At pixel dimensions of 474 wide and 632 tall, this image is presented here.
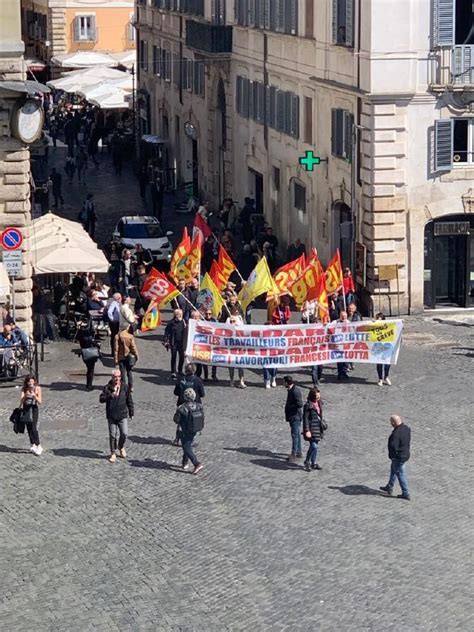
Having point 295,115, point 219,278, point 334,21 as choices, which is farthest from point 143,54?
point 219,278

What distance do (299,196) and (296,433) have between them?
2143cm

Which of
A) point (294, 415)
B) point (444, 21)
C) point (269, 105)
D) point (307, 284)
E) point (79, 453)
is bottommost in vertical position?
point (79, 453)

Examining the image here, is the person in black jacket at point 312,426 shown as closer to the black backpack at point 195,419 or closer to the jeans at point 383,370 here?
the black backpack at point 195,419

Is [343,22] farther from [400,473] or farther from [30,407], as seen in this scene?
[400,473]

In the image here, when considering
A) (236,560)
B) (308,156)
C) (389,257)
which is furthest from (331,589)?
(308,156)

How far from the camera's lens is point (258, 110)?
5322 centimetres

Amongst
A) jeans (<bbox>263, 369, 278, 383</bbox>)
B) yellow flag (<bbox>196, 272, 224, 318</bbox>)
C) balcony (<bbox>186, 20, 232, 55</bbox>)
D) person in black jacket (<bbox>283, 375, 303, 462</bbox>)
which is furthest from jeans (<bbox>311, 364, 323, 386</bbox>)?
balcony (<bbox>186, 20, 232, 55</bbox>)

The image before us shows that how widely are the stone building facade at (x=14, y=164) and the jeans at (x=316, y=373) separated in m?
6.29

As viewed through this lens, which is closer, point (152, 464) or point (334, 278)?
point (152, 464)

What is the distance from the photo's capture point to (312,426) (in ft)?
88.7

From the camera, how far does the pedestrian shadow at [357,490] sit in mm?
26000

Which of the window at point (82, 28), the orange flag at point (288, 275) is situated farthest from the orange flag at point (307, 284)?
the window at point (82, 28)

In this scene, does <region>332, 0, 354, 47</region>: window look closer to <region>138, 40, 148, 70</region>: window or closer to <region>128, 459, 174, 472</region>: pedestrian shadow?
<region>128, 459, 174, 472</region>: pedestrian shadow

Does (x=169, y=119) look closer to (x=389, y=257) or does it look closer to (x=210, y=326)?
(x=389, y=257)
